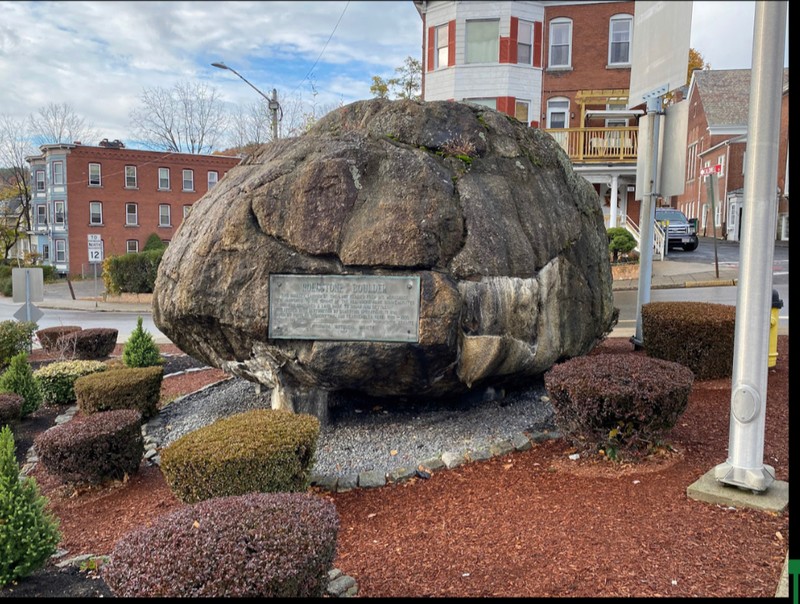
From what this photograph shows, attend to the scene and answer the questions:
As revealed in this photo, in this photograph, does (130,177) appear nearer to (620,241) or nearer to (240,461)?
(620,241)

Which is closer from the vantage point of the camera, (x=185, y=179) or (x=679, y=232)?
(x=679, y=232)

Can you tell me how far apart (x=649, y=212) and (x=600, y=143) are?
61.9ft

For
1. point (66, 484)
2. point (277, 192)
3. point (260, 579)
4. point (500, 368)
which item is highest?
point (277, 192)

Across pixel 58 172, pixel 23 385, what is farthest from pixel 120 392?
pixel 58 172

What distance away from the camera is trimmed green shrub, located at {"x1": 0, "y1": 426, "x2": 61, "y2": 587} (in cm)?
358

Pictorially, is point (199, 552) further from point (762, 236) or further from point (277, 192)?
point (762, 236)

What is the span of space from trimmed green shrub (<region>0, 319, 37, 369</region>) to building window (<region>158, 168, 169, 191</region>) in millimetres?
36034

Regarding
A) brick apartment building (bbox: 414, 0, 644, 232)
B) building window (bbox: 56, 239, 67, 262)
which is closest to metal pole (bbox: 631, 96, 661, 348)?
brick apartment building (bbox: 414, 0, 644, 232)

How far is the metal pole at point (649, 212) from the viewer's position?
27.7 feet

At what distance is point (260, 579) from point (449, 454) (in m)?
2.92

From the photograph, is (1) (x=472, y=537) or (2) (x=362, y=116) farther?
(2) (x=362, y=116)

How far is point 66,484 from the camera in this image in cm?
Answer: 572

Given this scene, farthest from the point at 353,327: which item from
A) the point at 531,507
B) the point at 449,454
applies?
the point at 531,507

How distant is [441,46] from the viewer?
85.9 feet
